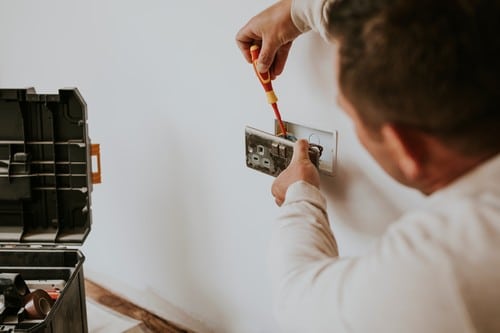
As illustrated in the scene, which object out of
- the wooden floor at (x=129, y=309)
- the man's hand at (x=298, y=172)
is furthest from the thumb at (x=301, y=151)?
the wooden floor at (x=129, y=309)

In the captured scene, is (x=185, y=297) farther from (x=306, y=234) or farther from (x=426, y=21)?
(x=426, y=21)

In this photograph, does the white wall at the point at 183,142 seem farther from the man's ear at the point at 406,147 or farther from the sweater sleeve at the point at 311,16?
the man's ear at the point at 406,147

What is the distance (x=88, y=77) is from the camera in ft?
5.03

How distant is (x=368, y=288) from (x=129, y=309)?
1.09 meters

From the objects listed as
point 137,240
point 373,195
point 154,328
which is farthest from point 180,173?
point 373,195

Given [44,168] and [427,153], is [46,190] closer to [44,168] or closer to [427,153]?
[44,168]

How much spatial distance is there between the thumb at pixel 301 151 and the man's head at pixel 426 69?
1.20 feet

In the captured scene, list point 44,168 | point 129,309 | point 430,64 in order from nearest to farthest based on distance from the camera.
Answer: point 430,64 → point 44,168 → point 129,309

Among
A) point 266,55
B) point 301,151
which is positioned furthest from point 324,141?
point 266,55

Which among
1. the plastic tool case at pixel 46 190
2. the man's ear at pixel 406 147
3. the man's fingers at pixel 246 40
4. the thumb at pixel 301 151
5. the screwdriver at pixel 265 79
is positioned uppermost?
the man's fingers at pixel 246 40

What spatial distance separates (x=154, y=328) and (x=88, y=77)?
63cm

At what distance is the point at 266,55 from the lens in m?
1.02

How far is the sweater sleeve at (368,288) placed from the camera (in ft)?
1.97

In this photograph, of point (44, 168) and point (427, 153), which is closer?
point (427, 153)
